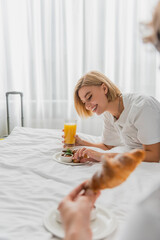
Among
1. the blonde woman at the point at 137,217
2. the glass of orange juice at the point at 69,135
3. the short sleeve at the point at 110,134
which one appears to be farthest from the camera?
the short sleeve at the point at 110,134

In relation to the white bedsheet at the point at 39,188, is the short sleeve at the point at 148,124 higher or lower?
higher

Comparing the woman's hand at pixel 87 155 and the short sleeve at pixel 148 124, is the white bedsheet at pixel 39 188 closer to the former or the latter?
the woman's hand at pixel 87 155

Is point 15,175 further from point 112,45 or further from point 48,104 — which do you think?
point 112,45

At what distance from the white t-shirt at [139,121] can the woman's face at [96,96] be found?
143 mm

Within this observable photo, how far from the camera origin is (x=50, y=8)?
3318 millimetres

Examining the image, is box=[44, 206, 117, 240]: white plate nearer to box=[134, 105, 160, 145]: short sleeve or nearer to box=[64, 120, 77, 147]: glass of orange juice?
box=[134, 105, 160, 145]: short sleeve

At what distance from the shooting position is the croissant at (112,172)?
0.75 m

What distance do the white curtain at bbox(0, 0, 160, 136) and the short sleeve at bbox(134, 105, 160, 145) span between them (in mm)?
1900

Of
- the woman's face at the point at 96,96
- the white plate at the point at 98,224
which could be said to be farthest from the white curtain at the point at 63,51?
the white plate at the point at 98,224

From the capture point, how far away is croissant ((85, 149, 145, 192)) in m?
0.75

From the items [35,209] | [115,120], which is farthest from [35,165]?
[115,120]

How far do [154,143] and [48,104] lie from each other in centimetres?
219

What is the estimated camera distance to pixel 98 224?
847 millimetres

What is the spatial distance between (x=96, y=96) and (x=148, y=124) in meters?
0.46
